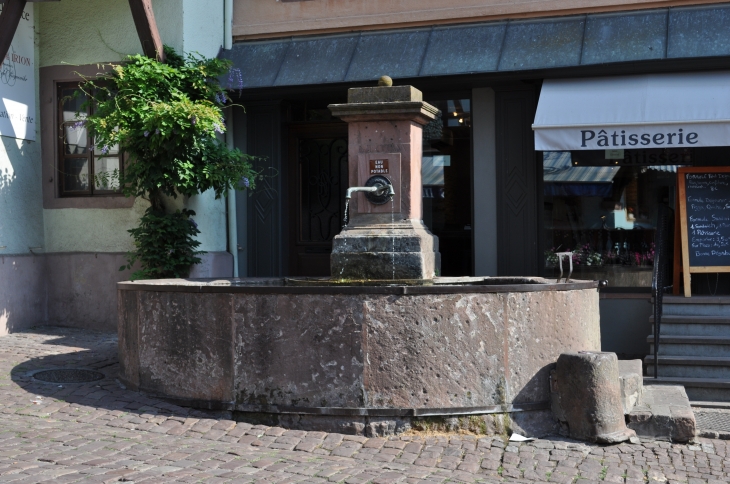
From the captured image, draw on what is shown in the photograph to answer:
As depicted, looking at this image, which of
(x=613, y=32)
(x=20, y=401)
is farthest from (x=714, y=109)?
(x=20, y=401)

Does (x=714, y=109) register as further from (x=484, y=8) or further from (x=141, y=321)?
(x=141, y=321)

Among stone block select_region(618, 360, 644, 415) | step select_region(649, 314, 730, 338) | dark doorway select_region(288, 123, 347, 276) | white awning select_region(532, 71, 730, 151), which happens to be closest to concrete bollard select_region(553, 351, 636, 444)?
stone block select_region(618, 360, 644, 415)

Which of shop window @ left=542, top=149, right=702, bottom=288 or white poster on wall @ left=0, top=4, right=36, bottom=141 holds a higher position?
white poster on wall @ left=0, top=4, right=36, bottom=141

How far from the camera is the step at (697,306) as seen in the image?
912 cm

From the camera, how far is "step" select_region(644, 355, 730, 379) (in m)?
8.34

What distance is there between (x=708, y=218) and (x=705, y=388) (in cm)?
230

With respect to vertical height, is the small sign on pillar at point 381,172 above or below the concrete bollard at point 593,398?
above

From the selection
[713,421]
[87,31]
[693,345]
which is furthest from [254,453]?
[87,31]

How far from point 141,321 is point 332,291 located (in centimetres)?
162

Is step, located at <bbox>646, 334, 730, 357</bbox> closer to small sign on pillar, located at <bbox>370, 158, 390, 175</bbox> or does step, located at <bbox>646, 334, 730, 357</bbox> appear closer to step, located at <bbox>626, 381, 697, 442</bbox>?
step, located at <bbox>626, 381, 697, 442</bbox>

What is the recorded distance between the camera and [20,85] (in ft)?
34.9

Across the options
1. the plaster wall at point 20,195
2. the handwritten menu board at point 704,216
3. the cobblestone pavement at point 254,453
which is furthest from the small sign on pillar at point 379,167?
the plaster wall at point 20,195

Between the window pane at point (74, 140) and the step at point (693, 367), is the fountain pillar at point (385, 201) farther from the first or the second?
the window pane at point (74, 140)

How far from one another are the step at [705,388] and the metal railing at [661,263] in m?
0.23
